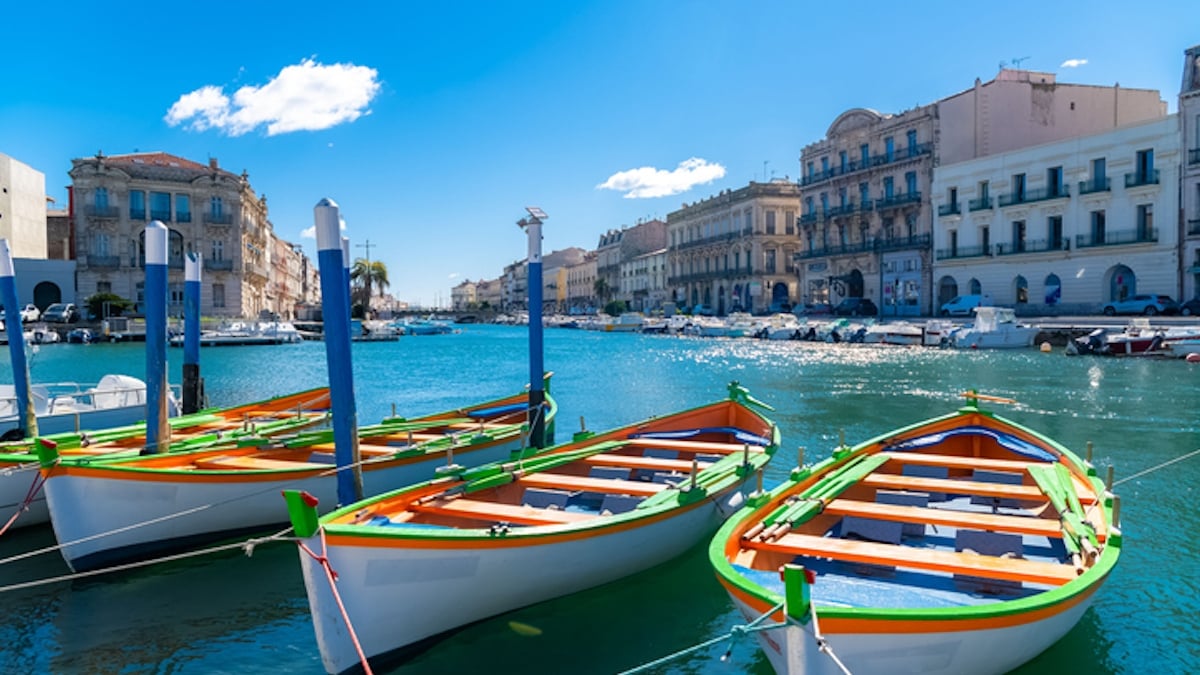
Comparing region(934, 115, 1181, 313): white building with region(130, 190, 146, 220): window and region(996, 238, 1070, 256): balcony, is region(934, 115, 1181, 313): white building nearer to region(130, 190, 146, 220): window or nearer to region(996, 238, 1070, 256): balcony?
region(996, 238, 1070, 256): balcony

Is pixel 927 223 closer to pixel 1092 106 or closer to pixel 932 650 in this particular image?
pixel 1092 106

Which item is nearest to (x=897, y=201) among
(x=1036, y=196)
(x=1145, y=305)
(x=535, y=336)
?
(x=1036, y=196)

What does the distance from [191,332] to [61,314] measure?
178 ft

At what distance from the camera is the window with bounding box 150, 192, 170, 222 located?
6281cm

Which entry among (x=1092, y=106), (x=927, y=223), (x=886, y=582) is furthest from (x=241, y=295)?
(x=886, y=582)

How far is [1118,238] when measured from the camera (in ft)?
140

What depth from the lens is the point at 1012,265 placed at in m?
49.2

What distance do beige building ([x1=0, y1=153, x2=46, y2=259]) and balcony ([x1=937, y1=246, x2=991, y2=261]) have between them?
6270 cm

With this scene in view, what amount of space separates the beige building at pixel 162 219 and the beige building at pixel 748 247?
4454 cm

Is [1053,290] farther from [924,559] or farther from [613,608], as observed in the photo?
[924,559]

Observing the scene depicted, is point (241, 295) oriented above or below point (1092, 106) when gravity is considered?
below

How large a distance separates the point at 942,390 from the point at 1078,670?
21.1 metres

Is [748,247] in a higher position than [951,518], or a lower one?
higher

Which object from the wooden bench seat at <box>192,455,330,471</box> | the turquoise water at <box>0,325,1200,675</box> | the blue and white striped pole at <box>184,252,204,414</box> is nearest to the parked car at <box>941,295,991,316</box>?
the turquoise water at <box>0,325,1200,675</box>
